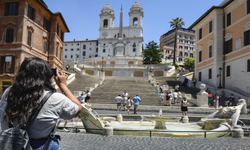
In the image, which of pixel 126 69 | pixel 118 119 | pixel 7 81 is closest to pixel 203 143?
pixel 118 119

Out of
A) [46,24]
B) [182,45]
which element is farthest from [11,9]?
[182,45]

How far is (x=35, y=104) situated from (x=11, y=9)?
3052 cm

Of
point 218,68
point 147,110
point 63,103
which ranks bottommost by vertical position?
point 147,110

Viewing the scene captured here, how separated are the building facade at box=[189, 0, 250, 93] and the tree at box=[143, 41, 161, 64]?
111ft

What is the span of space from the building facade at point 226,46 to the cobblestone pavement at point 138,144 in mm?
21201

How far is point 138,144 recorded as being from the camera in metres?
7.84

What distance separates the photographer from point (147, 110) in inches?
869

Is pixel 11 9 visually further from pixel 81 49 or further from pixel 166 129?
pixel 81 49

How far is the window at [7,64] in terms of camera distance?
28.2 m

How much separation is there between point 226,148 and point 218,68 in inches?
1055

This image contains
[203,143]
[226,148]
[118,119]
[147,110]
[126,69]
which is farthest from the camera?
[126,69]

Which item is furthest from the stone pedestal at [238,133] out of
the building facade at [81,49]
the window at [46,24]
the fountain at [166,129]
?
the building facade at [81,49]

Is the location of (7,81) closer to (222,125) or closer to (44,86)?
(222,125)

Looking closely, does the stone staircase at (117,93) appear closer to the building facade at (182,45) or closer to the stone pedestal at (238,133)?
the stone pedestal at (238,133)
